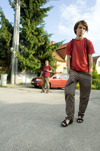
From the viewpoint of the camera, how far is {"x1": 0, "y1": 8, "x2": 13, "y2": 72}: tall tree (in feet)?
44.9

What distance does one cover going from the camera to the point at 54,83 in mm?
11180

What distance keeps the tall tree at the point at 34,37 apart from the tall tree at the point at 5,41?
4.83ft

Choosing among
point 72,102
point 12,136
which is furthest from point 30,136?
point 72,102

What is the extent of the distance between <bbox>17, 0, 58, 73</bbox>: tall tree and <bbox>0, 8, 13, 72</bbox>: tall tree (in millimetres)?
1474

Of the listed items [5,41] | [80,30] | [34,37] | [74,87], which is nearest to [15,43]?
[5,41]

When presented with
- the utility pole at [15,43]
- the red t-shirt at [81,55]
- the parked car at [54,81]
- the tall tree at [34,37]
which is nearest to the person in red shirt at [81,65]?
the red t-shirt at [81,55]

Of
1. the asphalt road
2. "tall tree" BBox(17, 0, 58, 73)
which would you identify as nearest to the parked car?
"tall tree" BBox(17, 0, 58, 73)

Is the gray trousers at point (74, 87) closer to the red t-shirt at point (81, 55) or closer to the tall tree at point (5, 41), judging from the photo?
the red t-shirt at point (81, 55)

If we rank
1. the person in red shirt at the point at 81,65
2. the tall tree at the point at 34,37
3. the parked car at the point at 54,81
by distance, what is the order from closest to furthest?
the person in red shirt at the point at 81,65
the parked car at the point at 54,81
the tall tree at the point at 34,37

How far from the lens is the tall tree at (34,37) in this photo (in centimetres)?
1364

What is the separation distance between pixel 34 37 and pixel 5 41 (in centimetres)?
334

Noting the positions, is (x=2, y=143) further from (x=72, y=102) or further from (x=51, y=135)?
(x=72, y=102)

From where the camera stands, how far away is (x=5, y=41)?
14391mm

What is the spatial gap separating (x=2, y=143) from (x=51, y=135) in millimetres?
679
